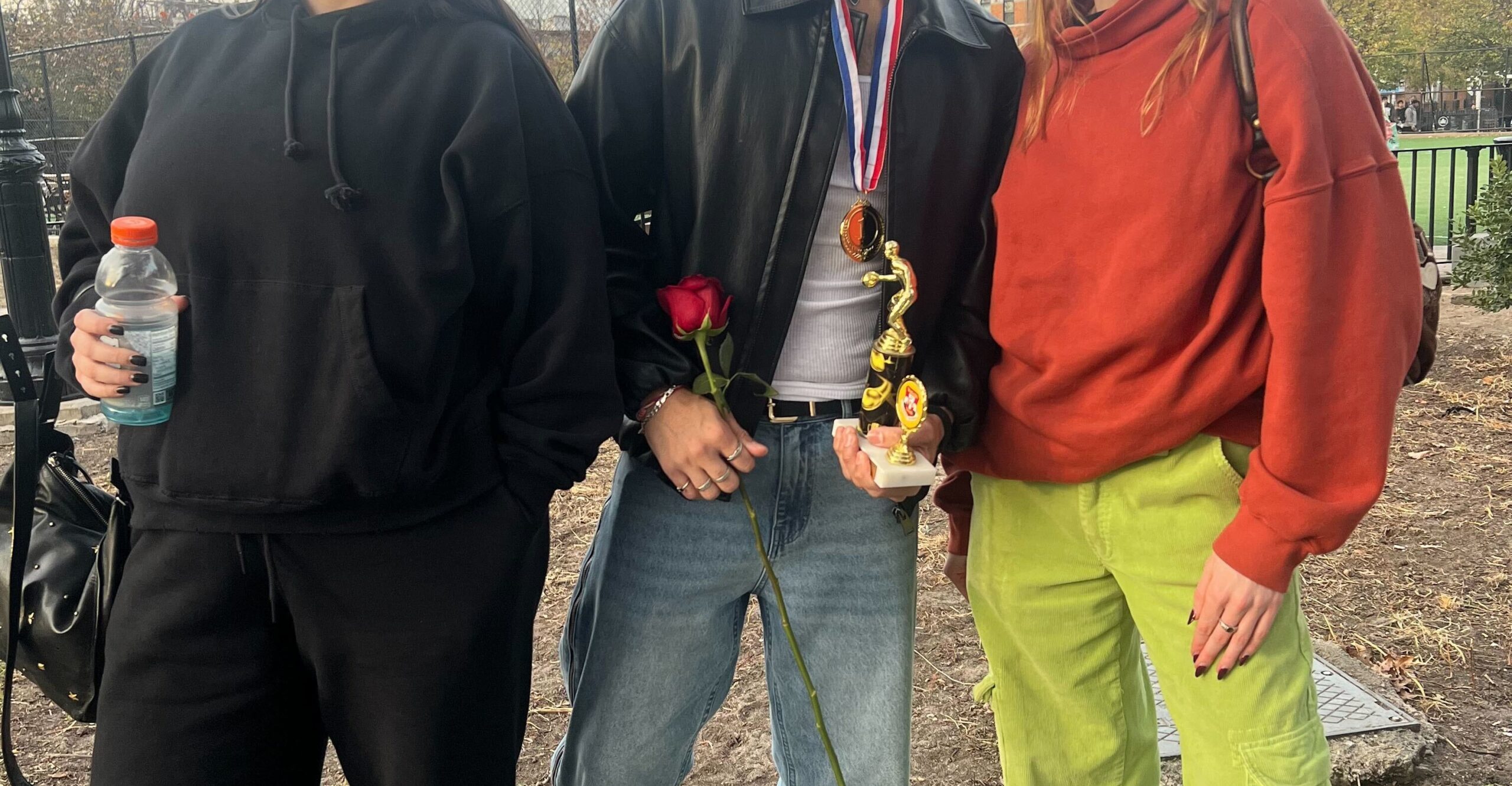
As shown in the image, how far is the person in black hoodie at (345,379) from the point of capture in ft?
5.30

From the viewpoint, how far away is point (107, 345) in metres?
1.61

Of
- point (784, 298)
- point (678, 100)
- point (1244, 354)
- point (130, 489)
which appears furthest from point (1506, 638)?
point (130, 489)

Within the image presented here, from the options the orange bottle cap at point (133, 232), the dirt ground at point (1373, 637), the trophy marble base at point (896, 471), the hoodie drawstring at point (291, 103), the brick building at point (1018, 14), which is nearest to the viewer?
the orange bottle cap at point (133, 232)

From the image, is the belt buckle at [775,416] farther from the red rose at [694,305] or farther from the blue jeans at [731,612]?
the red rose at [694,305]

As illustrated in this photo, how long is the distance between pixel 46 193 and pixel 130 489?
1568 cm

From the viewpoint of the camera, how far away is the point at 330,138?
1604mm

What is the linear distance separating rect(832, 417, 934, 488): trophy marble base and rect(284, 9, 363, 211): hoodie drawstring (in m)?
0.85

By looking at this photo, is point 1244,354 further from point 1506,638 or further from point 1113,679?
point 1506,638

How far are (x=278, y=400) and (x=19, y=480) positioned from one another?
664 mm

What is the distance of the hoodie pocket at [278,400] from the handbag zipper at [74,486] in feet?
1.53

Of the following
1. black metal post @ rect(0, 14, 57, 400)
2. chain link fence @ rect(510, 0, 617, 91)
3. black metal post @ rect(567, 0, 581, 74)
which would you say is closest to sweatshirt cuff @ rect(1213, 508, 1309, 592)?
black metal post @ rect(0, 14, 57, 400)

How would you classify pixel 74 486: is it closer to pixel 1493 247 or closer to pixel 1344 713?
pixel 1344 713

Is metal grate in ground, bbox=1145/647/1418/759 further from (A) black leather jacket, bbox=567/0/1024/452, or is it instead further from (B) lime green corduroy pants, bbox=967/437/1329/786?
(A) black leather jacket, bbox=567/0/1024/452

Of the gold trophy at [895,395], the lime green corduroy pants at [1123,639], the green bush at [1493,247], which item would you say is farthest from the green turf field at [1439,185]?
the gold trophy at [895,395]
